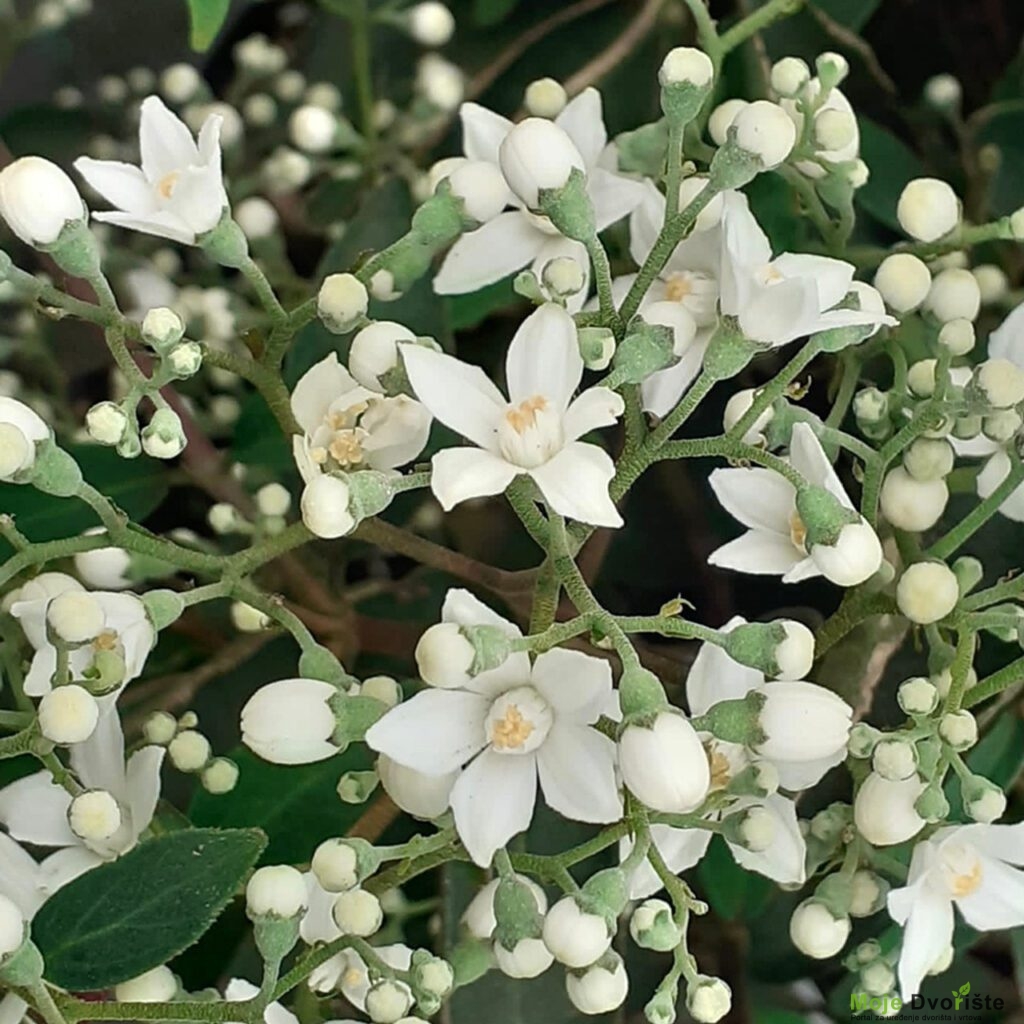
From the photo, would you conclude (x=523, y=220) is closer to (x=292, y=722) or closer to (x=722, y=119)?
(x=722, y=119)

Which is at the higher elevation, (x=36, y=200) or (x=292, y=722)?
(x=36, y=200)

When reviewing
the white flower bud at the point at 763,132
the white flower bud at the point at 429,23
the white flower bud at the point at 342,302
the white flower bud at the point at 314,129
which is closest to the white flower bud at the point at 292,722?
the white flower bud at the point at 342,302

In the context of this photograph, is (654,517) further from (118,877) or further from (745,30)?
(118,877)

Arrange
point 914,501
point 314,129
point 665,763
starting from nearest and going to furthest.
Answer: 1. point 665,763
2. point 914,501
3. point 314,129

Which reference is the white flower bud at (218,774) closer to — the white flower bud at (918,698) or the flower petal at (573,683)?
the flower petal at (573,683)

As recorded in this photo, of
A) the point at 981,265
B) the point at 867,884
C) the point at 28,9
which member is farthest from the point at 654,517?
the point at 28,9

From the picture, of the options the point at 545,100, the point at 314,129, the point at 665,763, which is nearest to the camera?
the point at 665,763

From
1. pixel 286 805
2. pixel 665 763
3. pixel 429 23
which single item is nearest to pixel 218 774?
pixel 286 805

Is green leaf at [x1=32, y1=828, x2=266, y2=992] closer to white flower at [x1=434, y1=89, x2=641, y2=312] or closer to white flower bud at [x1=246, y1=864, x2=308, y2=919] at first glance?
white flower bud at [x1=246, y1=864, x2=308, y2=919]
